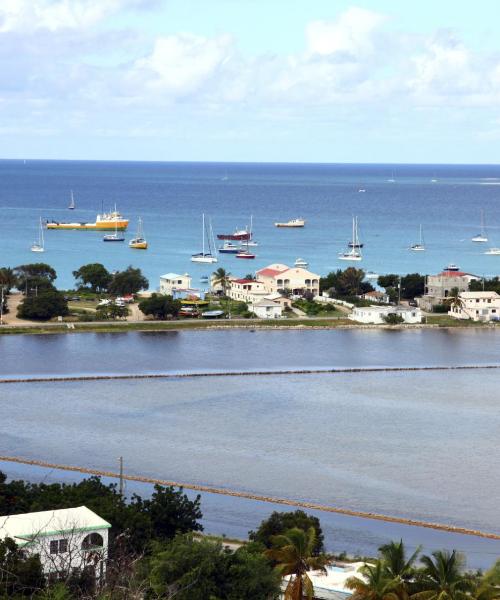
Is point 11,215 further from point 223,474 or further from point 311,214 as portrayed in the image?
point 223,474

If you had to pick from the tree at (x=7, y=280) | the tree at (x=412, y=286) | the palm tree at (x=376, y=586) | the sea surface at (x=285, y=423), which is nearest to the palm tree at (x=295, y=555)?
the palm tree at (x=376, y=586)

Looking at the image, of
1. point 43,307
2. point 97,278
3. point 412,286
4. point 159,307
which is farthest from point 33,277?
point 412,286

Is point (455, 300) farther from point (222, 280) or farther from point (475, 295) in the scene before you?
point (222, 280)

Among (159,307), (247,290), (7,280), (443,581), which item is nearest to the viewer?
(443,581)

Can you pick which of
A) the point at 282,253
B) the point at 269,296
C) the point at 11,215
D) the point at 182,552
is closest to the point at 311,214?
the point at 11,215

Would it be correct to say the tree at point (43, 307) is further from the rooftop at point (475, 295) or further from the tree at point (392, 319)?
the rooftop at point (475, 295)

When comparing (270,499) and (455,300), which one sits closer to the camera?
(270,499)

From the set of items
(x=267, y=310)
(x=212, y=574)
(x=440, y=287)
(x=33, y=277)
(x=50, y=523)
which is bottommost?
(x=212, y=574)

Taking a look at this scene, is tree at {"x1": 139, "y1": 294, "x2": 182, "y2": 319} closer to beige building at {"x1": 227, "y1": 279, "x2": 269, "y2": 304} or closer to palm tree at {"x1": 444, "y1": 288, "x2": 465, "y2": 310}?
beige building at {"x1": 227, "y1": 279, "x2": 269, "y2": 304}
